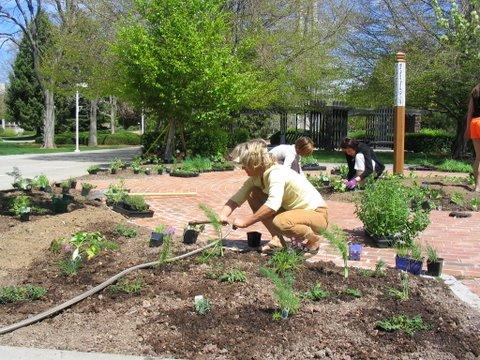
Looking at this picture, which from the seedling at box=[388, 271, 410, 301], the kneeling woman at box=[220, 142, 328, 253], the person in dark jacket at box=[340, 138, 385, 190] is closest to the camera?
the seedling at box=[388, 271, 410, 301]

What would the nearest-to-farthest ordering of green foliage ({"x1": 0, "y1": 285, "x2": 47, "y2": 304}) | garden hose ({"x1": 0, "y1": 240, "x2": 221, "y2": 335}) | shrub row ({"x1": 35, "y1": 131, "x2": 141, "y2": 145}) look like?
garden hose ({"x1": 0, "y1": 240, "x2": 221, "y2": 335}), green foliage ({"x1": 0, "y1": 285, "x2": 47, "y2": 304}), shrub row ({"x1": 35, "y1": 131, "x2": 141, "y2": 145})

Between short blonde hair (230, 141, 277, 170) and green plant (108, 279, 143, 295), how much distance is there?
1.42 metres

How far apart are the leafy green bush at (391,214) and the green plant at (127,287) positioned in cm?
271

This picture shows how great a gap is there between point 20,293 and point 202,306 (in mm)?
1469

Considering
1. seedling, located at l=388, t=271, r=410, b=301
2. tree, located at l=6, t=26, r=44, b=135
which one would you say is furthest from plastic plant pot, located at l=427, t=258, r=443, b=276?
tree, located at l=6, t=26, r=44, b=135

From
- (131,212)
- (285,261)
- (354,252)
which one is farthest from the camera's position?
(131,212)

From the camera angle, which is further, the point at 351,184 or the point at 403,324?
the point at 351,184

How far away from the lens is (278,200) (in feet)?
16.3

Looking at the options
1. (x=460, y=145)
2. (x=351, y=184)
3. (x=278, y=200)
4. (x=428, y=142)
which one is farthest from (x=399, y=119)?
(x=428, y=142)

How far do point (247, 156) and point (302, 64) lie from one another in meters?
18.9

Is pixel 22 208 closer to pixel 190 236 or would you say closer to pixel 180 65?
pixel 190 236

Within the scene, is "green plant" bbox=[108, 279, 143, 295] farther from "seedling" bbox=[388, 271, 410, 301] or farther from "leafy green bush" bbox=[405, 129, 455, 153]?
"leafy green bush" bbox=[405, 129, 455, 153]

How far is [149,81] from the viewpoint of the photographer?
16.8 m

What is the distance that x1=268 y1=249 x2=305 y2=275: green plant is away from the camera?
14.9ft
